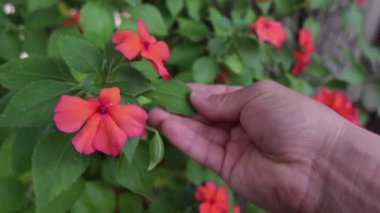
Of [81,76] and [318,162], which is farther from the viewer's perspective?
[81,76]

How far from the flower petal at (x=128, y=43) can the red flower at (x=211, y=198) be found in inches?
25.0

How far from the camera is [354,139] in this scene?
3.71 feet

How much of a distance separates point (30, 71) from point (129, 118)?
10.3 inches

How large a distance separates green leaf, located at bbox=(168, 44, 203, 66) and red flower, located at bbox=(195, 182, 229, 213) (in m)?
0.39

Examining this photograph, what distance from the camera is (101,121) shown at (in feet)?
3.01

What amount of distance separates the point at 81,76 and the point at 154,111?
0.27 metres

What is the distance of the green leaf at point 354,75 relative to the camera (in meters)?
1.98

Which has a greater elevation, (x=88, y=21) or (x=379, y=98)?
(x=88, y=21)

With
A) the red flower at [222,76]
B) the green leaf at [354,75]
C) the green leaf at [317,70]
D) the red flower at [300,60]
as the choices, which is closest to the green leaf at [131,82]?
the red flower at [222,76]

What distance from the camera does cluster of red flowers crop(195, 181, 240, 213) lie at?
4.90 feet

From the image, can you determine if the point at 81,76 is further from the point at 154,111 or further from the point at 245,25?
the point at 245,25

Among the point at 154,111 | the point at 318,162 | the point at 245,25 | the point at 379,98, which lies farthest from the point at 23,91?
the point at 379,98

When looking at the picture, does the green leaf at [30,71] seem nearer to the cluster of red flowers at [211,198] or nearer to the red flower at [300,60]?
the cluster of red flowers at [211,198]

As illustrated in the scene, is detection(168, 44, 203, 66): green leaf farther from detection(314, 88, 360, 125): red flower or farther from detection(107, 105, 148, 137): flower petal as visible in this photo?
detection(107, 105, 148, 137): flower petal
